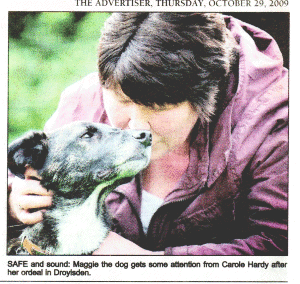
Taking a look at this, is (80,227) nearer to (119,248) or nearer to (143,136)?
(119,248)

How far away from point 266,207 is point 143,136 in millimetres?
853

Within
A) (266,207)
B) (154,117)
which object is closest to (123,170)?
(154,117)

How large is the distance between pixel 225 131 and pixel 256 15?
855 mm

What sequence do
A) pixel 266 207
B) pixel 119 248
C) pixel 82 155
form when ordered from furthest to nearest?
pixel 119 248 < pixel 266 207 < pixel 82 155

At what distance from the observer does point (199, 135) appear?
2.34m

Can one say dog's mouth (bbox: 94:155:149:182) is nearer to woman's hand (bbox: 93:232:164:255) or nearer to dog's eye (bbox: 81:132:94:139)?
dog's eye (bbox: 81:132:94:139)

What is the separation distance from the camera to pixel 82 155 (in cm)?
219

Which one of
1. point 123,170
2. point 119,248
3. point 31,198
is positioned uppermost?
A: point 123,170

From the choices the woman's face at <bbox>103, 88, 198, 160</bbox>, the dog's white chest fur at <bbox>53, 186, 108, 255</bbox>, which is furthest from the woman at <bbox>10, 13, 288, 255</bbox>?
the dog's white chest fur at <bbox>53, 186, 108, 255</bbox>

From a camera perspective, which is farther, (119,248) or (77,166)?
(119,248)

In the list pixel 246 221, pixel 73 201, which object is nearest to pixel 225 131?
pixel 246 221

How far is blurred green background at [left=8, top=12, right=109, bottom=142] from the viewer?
2525 millimetres

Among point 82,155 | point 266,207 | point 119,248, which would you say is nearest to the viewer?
point 82,155

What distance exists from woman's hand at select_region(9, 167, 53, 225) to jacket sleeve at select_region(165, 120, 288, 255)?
830mm
